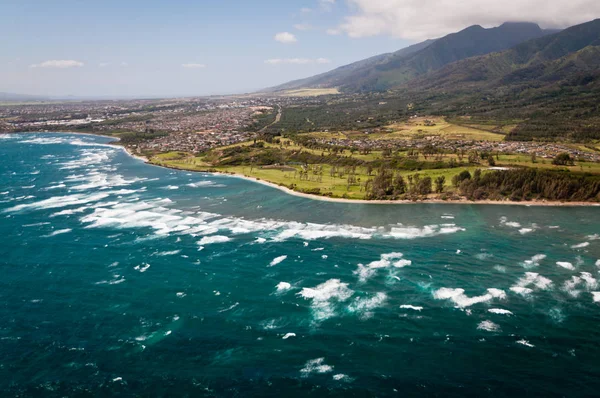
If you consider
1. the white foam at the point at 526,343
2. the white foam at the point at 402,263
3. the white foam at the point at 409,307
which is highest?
the white foam at the point at 402,263

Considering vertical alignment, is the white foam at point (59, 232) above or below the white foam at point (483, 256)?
above

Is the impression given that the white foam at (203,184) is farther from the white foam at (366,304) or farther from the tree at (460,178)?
the white foam at (366,304)

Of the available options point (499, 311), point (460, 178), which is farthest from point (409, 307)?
point (460, 178)

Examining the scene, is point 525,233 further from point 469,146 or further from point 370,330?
point 469,146

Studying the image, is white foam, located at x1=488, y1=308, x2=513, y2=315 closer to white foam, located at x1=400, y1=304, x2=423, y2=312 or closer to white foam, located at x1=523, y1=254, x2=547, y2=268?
white foam, located at x1=400, y1=304, x2=423, y2=312

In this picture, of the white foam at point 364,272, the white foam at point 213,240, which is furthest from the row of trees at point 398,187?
the white foam at point 364,272

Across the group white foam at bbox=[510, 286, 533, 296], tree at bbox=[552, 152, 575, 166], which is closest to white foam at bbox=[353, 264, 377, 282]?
white foam at bbox=[510, 286, 533, 296]

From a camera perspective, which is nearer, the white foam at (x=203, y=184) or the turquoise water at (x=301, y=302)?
the turquoise water at (x=301, y=302)

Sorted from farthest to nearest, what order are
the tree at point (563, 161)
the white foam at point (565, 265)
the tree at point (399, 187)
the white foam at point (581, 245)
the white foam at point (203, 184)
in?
the tree at point (563, 161) < the white foam at point (203, 184) < the tree at point (399, 187) < the white foam at point (581, 245) < the white foam at point (565, 265)
